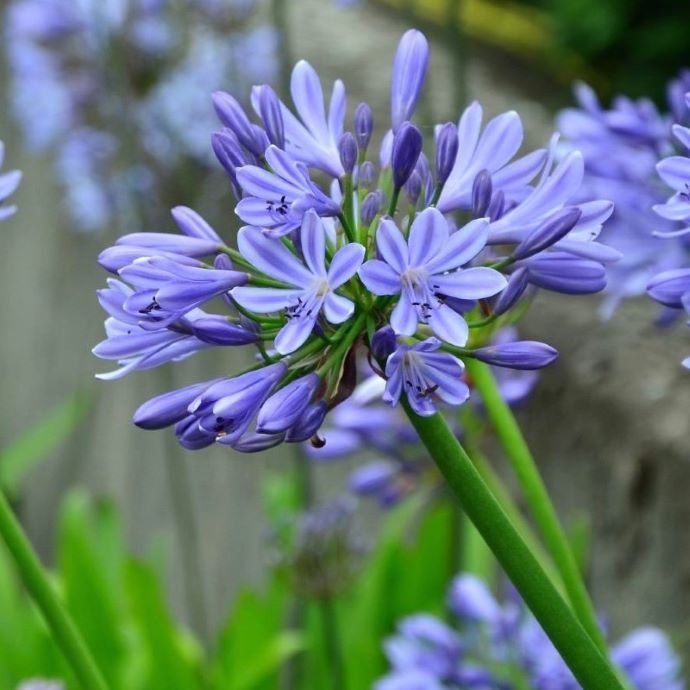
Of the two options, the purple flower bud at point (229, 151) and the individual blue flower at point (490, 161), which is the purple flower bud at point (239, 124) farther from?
the individual blue flower at point (490, 161)

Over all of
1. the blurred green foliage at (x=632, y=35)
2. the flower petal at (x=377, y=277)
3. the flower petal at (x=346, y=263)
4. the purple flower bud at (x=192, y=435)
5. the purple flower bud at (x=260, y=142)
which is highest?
the purple flower bud at (x=260, y=142)

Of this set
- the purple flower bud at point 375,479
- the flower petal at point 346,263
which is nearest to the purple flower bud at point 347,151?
the flower petal at point 346,263

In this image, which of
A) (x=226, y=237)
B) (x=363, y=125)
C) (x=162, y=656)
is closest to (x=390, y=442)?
(x=363, y=125)

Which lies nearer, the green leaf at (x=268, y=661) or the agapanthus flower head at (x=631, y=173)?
the agapanthus flower head at (x=631, y=173)

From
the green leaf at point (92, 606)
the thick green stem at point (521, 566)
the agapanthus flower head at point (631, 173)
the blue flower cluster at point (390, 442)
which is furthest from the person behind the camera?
the green leaf at point (92, 606)

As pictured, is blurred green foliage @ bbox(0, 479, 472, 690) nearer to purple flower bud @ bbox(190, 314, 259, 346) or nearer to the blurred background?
the blurred background

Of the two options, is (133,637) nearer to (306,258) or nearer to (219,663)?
(219,663)

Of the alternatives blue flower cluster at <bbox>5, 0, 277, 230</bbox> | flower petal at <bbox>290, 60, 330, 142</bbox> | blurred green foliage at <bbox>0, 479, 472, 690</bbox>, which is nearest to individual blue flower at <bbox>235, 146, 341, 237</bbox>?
flower petal at <bbox>290, 60, 330, 142</bbox>
